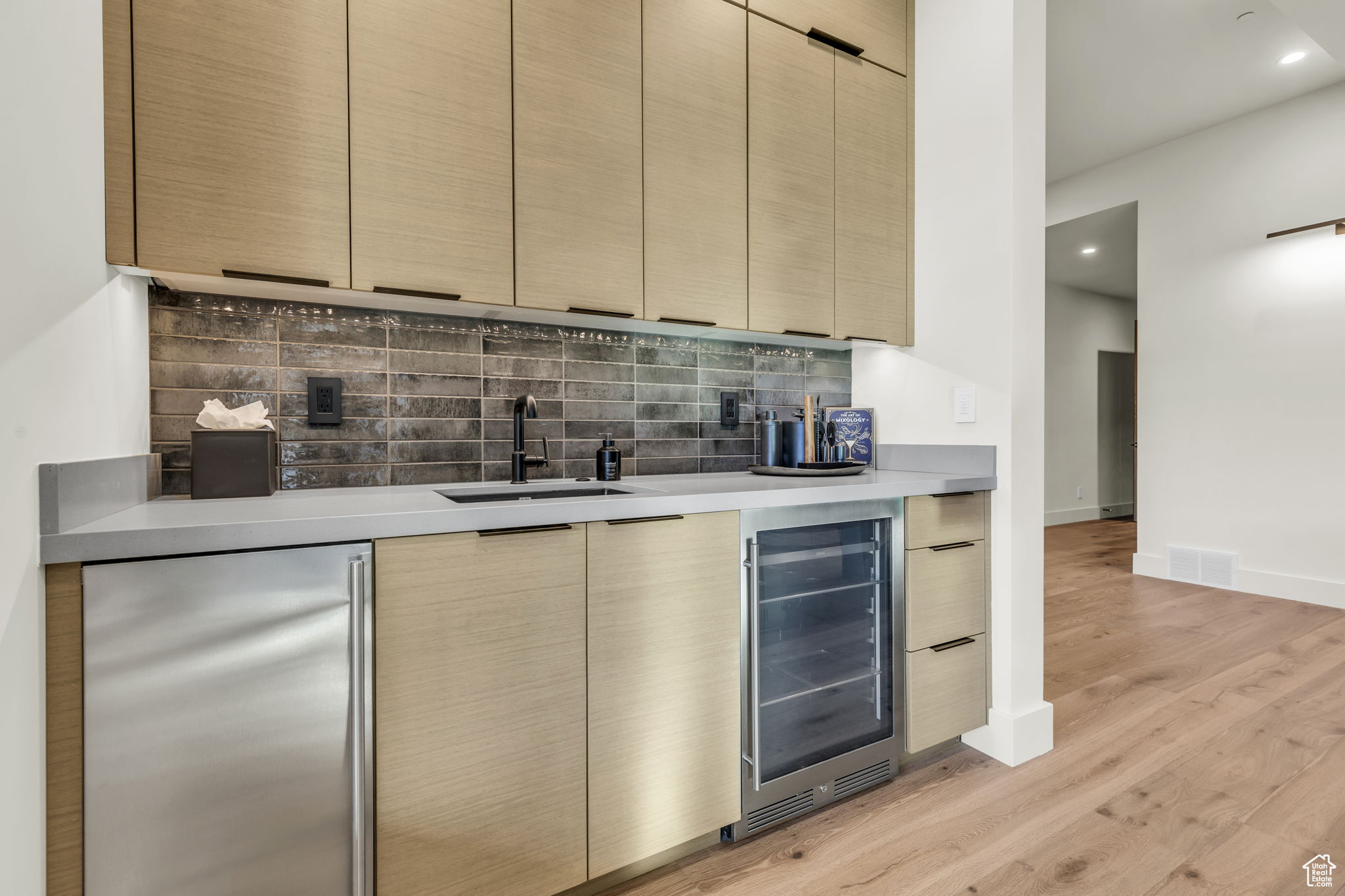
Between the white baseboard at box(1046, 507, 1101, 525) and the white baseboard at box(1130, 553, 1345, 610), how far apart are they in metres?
2.74

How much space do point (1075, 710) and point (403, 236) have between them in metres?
2.96

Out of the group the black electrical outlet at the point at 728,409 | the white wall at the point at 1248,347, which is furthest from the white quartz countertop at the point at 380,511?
the white wall at the point at 1248,347

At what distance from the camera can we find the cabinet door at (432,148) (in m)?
1.49

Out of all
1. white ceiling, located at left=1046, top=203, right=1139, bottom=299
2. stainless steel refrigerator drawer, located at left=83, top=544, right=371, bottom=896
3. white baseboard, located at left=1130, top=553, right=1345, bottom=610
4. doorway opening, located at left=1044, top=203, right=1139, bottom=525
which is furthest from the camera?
doorway opening, located at left=1044, top=203, right=1139, bottom=525

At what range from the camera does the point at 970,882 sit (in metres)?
1.47

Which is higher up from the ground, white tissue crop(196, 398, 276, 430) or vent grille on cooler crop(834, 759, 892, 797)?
white tissue crop(196, 398, 276, 430)

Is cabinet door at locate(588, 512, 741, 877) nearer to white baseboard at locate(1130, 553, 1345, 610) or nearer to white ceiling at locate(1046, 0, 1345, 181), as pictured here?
white ceiling at locate(1046, 0, 1345, 181)

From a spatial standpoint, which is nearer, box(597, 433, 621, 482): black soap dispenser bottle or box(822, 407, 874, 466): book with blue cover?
box(597, 433, 621, 482): black soap dispenser bottle

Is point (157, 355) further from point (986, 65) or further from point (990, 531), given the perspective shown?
point (986, 65)

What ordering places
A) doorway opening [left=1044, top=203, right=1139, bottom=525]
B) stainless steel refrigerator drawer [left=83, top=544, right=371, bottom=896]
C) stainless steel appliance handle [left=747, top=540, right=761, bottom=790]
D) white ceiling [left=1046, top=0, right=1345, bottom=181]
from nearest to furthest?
stainless steel refrigerator drawer [left=83, top=544, right=371, bottom=896] → stainless steel appliance handle [left=747, top=540, right=761, bottom=790] → white ceiling [left=1046, top=0, right=1345, bottom=181] → doorway opening [left=1044, top=203, right=1139, bottom=525]

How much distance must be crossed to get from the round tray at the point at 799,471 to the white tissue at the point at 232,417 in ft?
5.13

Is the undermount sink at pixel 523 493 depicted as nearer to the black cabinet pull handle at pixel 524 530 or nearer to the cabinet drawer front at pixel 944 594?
the black cabinet pull handle at pixel 524 530

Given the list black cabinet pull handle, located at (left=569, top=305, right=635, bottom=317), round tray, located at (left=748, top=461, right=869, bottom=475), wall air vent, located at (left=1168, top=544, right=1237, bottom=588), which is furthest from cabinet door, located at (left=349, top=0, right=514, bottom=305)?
wall air vent, located at (left=1168, top=544, right=1237, bottom=588)

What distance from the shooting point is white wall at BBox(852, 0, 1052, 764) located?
205 centimetres
